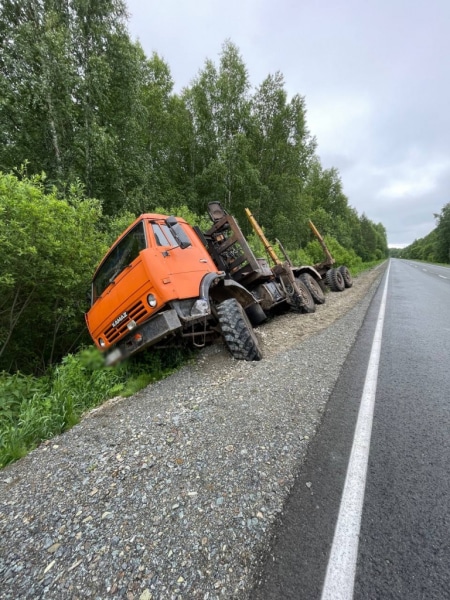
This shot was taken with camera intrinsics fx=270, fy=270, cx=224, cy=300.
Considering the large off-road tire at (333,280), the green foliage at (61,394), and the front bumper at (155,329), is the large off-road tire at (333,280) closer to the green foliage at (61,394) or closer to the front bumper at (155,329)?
the green foliage at (61,394)

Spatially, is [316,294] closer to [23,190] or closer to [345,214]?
[23,190]

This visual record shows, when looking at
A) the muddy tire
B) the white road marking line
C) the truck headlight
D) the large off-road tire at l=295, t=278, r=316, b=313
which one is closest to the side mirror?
the truck headlight

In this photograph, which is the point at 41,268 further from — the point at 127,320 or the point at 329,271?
the point at 329,271

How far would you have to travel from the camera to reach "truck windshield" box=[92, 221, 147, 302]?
4067 mm

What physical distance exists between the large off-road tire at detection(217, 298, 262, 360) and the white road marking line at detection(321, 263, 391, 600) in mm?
1742

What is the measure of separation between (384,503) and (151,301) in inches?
116

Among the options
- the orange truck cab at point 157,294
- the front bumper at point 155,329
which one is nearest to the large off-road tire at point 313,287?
the orange truck cab at point 157,294

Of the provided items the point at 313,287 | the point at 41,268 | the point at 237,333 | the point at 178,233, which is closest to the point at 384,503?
the point at 237,333

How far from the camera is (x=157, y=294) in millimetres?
3441

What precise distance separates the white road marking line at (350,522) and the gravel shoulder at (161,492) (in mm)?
355

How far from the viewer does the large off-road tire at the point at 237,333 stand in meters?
4.14

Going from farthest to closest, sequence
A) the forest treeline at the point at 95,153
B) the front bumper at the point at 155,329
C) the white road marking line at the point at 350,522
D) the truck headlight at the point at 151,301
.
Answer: the forest treeline at the point at 95,153 < the truck headlight at the point at 151,301 < the front bumper at the point at 155,329 < the white road marking line at the point at 350,522

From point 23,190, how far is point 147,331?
11.1 feet

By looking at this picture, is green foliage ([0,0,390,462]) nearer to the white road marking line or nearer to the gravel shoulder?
the gravel shoulder
